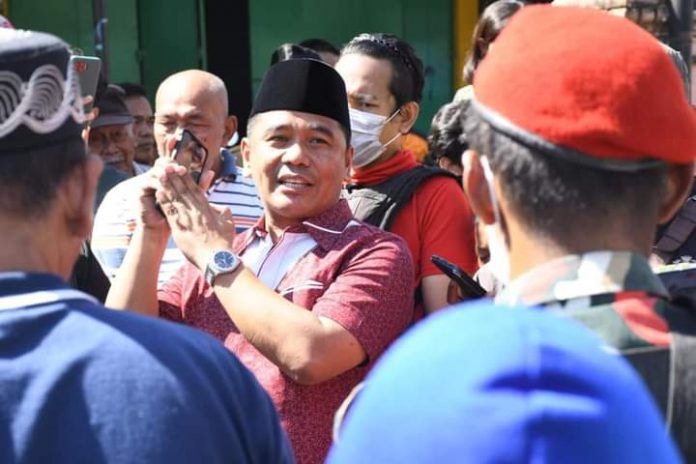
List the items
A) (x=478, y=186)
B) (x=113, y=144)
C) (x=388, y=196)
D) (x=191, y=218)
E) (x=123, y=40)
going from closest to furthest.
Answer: (x=478, y=186) → (x=191, y=218) → (x=388, y=196) → (x=113, y=144) → (x=123, y=40)

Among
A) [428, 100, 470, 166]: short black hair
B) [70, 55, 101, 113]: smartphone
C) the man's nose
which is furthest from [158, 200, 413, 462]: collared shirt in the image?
[428, 100, 470, 166]: short black hair

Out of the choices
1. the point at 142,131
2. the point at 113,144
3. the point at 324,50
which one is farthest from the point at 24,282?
the point at 142,131

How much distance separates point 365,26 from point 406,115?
19.8ft

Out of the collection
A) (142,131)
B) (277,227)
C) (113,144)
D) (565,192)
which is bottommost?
(142,131)

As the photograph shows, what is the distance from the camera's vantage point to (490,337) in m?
0.89

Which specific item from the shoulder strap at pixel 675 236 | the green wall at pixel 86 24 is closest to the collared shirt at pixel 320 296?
the shoulder strap at pixel 675 236

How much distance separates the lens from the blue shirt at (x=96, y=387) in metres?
1.55

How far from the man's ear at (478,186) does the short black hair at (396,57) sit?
2155 millimetres

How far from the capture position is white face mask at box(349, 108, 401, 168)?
140 inches

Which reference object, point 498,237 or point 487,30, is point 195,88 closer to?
point 487,30

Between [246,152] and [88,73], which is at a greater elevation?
[88,73]

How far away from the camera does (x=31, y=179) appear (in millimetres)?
1641

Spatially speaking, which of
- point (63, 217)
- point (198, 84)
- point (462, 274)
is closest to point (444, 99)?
point (198, 84)

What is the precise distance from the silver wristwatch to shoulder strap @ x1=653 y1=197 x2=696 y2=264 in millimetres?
1240
